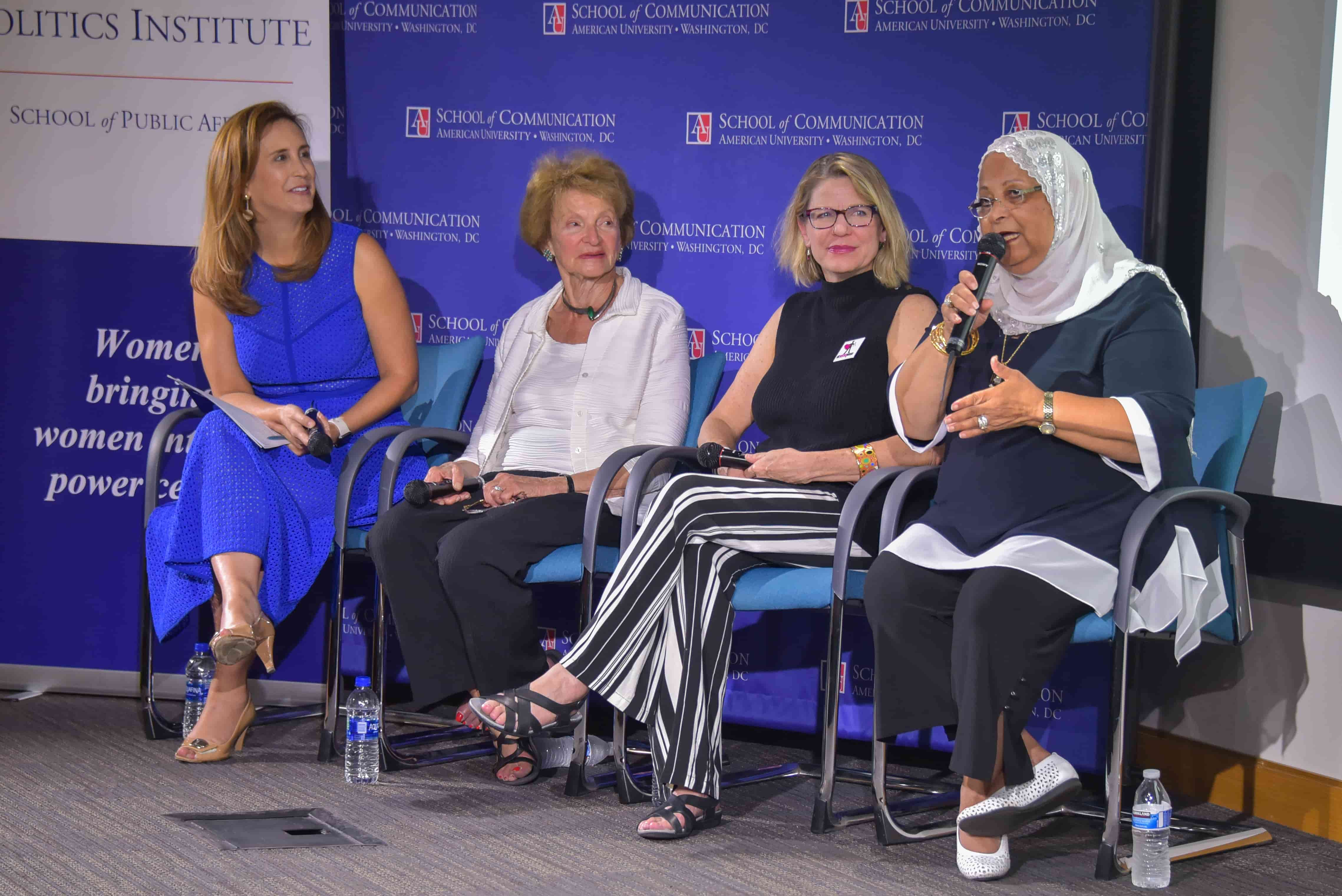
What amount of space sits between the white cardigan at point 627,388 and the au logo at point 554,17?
2.65 ft

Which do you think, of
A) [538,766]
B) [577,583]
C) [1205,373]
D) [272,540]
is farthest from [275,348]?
[1205,373]

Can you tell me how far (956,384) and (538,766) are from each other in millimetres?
1251

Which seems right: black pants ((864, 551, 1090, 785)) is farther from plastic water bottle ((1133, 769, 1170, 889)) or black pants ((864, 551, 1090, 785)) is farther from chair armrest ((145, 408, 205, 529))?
chair armrest ((145, 408, 205, 529))

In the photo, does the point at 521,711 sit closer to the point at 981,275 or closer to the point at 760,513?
the point at 760,513

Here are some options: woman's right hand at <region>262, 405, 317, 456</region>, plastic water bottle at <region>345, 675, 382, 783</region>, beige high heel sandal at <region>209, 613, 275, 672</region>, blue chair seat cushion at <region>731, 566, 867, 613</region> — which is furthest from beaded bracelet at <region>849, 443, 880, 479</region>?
beige high heel sandal at <region>209, 613, 275, 672</region>

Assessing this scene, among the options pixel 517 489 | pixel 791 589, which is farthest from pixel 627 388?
pixel 791 589

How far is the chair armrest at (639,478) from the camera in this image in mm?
2795

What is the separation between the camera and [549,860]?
7.95 feet

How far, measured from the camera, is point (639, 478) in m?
2.83

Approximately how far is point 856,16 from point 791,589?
158 centimetres

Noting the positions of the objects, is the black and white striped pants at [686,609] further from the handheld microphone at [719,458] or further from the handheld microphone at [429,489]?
the handheld microphone at [429,489]

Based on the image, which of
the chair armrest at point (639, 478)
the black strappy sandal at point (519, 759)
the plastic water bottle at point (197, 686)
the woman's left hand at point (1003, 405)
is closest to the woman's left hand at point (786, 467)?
the chair armrest at point (639, 478)

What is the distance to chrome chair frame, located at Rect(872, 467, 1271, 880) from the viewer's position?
7.62 feet

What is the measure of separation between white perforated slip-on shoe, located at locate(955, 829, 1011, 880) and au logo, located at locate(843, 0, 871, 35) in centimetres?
204
